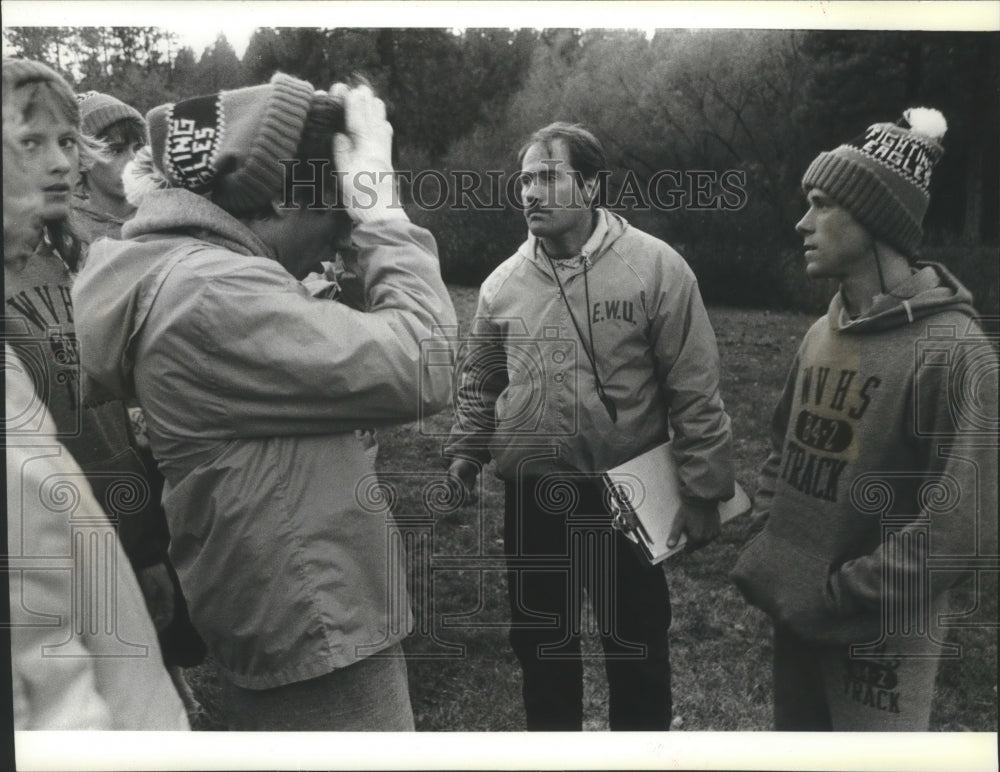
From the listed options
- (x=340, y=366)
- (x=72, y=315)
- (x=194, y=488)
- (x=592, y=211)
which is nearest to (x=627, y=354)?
(x=592, y=211)

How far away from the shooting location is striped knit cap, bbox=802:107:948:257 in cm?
296

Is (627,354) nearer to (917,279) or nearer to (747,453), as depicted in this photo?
(747,453)

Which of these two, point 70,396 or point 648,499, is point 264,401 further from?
point 648,499

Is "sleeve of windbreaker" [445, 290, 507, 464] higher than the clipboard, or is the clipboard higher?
"sleeve of windbreaker" [445, 290, 507, 464]

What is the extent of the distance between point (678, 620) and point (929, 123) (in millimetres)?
1554

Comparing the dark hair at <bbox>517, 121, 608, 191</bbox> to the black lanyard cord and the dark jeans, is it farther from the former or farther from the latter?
the dark jeans

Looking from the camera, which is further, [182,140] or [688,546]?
[688,546]

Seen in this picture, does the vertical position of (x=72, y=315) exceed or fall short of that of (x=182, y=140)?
it falls short

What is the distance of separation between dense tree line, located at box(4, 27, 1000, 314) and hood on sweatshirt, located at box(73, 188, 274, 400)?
42 cm

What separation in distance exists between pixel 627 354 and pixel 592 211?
41cm

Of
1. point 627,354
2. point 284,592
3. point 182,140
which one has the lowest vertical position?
point 284,592

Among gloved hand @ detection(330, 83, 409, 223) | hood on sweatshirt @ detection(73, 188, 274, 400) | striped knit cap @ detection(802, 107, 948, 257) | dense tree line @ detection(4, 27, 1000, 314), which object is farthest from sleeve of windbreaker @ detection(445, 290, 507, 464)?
striped knit cap @ detection(802, 107, 948, 257)

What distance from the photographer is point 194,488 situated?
9.06 feet

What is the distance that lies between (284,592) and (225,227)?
95cm
